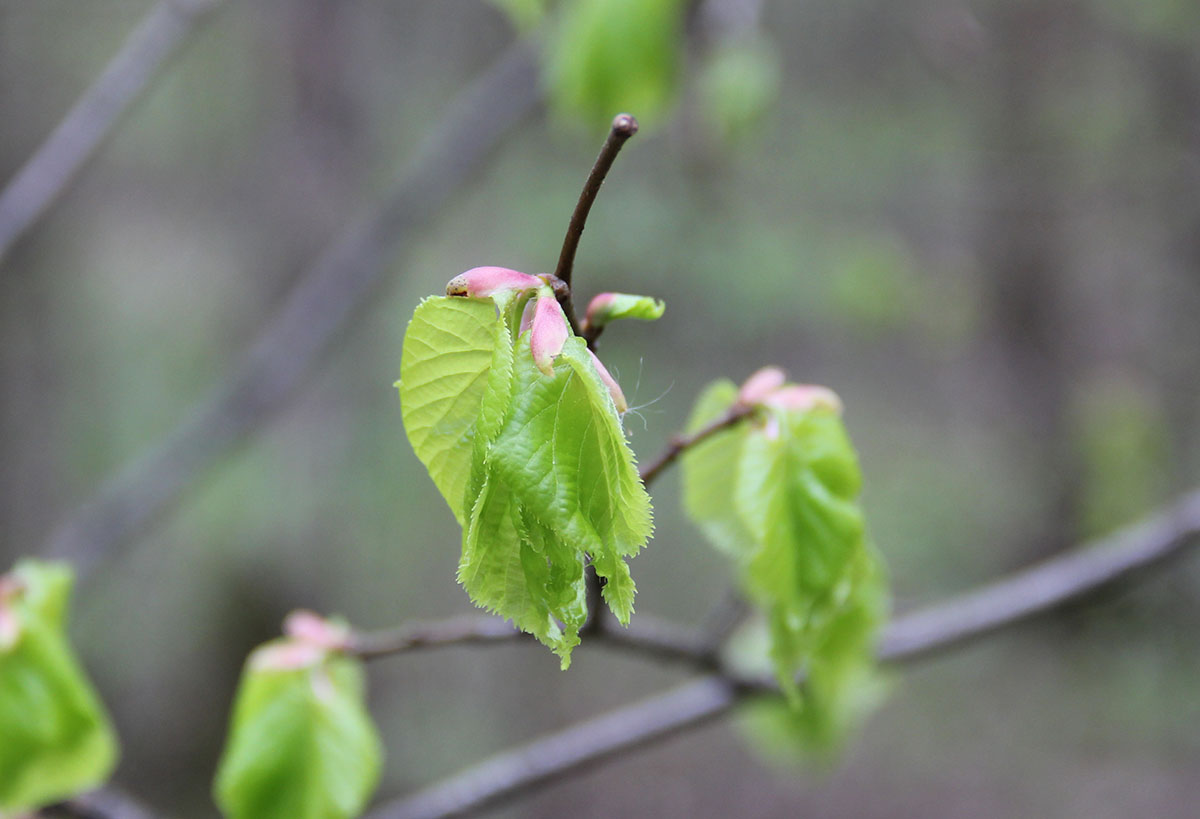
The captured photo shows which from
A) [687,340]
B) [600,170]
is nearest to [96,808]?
[600,170]

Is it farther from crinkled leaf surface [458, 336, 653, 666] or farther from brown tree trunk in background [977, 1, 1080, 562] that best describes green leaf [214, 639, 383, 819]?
brown tree trunk in background [977, 1, 1080, 562]

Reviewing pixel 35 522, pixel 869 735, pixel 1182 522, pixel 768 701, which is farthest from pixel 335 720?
pixel 869 735

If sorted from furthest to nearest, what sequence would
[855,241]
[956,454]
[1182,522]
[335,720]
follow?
1. [956,454]
2. [855,241]
3. [1182,522]
4. [335,720]

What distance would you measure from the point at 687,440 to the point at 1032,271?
16.5ft

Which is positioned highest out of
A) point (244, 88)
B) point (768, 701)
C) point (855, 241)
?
point (244, 88)

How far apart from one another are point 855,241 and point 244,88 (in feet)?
10.7

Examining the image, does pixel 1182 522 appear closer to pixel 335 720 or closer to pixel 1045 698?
pixel 335 720

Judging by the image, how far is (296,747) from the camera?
843 millimetres

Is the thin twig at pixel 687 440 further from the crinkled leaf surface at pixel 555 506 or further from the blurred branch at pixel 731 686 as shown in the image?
the blurred branch at pixel 731 686

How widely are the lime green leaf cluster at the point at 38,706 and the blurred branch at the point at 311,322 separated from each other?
1077mm

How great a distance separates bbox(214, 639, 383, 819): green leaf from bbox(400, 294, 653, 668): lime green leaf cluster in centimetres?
48

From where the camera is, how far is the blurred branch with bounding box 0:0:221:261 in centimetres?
161

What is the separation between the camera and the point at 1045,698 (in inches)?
210

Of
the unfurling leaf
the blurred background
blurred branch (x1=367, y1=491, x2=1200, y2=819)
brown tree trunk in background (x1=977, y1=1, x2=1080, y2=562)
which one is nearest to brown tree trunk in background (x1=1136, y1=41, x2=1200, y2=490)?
the blurred background
